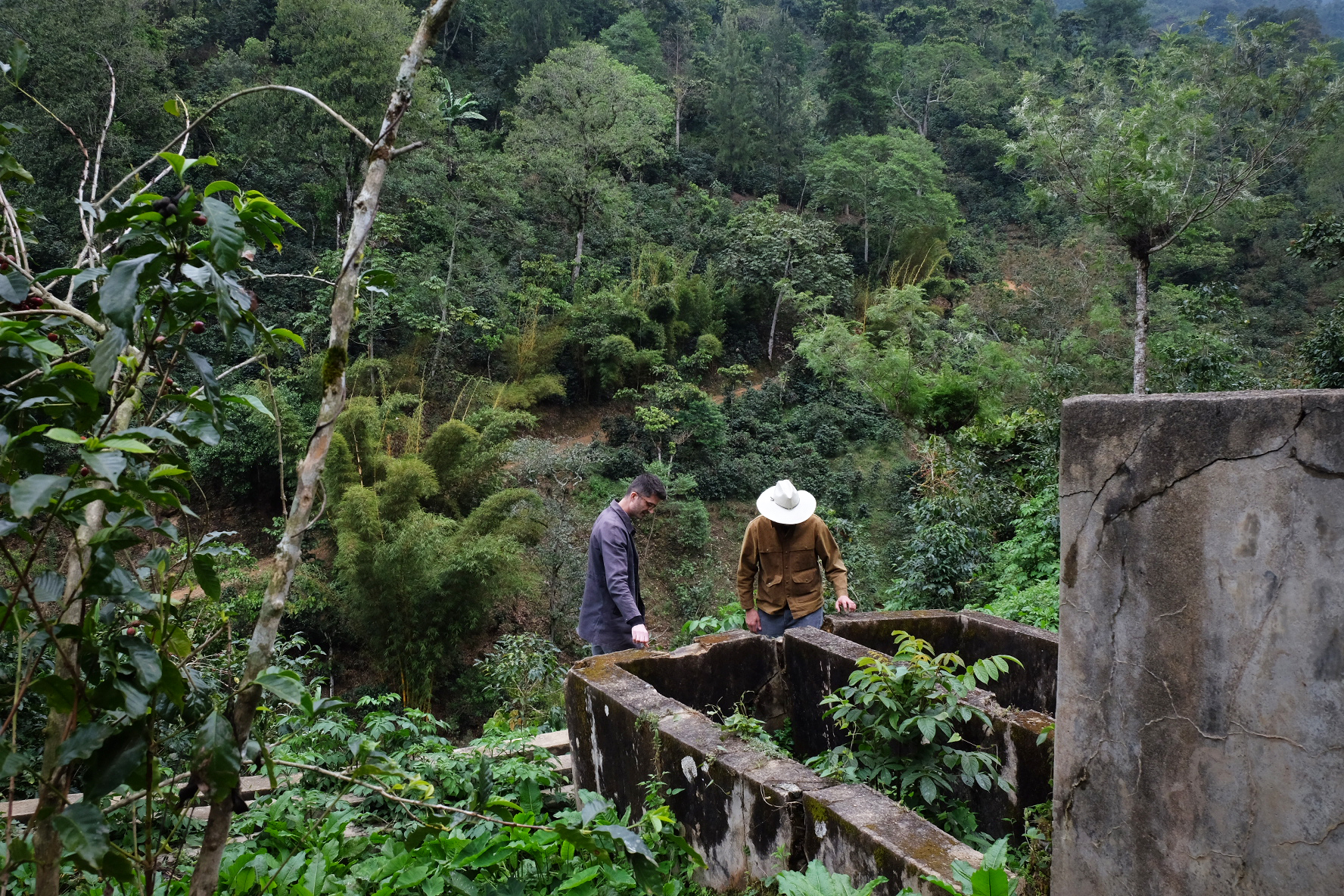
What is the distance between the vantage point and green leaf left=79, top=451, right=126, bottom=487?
1020 millimetres

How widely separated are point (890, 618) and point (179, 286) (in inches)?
143

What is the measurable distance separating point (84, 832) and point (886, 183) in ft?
75.6

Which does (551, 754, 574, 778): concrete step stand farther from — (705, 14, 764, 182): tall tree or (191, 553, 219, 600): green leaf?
(705, 14, 764, 182): tall tree

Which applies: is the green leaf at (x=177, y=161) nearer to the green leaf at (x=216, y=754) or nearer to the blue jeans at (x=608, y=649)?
the green leaf at (x=216, y=754)

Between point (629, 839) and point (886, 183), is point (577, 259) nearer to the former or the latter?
point (886, 183)

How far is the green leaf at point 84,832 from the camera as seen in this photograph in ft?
3.65

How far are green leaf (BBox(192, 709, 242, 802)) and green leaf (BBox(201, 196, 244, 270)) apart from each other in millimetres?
693

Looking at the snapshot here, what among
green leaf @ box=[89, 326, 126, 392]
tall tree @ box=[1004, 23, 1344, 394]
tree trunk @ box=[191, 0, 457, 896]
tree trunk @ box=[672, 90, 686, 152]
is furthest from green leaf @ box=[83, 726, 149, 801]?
tree trunk @ box=[672, 90, 686, 152]

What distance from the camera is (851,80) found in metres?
27.3

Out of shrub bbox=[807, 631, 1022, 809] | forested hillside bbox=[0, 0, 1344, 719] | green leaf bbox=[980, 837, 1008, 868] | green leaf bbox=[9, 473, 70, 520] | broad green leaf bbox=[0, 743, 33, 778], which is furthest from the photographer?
forested hillside bbox=[0, 0, 1344, 719]

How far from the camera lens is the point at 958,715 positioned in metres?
2.54

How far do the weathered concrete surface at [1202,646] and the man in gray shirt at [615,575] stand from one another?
2455mm

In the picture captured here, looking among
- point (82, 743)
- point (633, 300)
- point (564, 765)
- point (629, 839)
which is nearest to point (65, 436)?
point (82, 743)

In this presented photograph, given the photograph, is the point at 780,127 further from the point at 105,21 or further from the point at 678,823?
the point at 678,823
